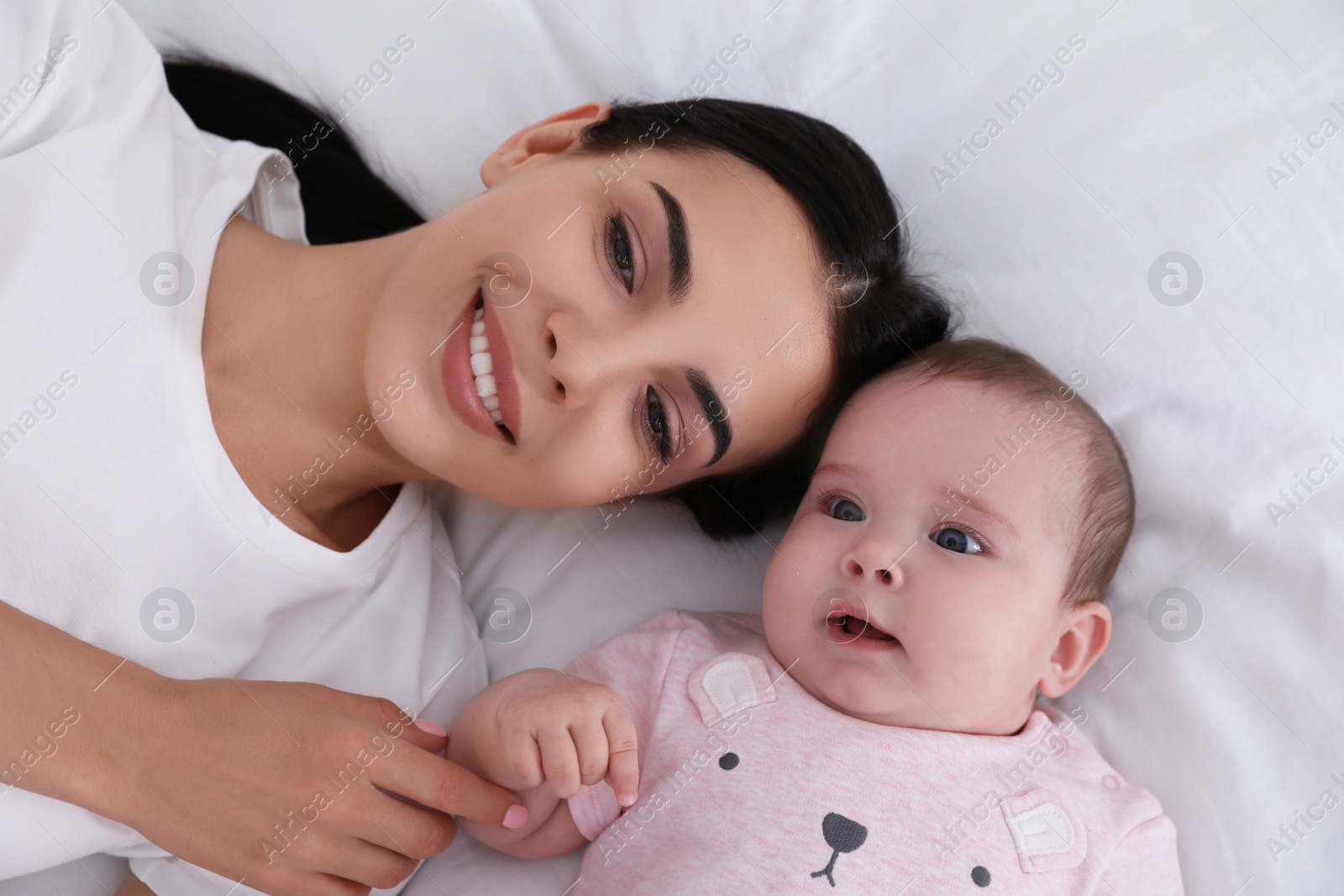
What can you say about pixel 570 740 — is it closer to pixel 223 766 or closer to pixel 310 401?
pixel 223 766

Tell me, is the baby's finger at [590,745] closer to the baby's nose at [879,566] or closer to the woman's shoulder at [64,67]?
the baby's nose at [879,566]

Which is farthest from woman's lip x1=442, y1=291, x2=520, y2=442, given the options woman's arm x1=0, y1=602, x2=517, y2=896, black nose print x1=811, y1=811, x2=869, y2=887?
black nose print x1=811, y1=811, x2=869, y2=887

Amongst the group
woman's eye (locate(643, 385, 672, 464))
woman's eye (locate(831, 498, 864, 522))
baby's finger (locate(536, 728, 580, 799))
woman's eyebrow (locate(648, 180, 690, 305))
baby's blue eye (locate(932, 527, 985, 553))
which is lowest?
baby's finger (locate(536, 728, 580, 799))

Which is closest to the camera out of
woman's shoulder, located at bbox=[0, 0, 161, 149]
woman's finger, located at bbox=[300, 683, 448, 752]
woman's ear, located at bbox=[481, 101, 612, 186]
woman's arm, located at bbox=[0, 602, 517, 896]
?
woman's arm, located at bbox=[0, 602, 517, 896]

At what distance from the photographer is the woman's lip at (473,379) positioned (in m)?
1.38

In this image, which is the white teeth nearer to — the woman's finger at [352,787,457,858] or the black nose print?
the woman's finger at [352,787,457,858]

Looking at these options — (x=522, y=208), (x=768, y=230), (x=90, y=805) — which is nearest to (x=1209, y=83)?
(x=768, y=230)

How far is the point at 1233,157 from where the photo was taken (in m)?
1.71

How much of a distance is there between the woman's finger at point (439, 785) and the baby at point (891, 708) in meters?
0.05

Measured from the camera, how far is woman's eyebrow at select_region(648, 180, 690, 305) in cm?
137

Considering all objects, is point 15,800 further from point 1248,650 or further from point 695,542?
point 1248,650

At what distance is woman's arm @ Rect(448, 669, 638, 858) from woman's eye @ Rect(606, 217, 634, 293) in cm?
56

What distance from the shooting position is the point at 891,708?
1.41m

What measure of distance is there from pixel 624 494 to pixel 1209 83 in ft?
4.13
